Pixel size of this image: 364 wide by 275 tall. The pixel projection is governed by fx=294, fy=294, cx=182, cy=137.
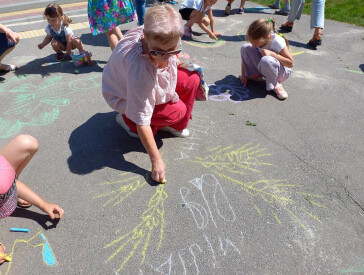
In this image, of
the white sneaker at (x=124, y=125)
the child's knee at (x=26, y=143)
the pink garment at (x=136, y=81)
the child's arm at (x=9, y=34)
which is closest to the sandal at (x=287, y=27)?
the pink garment at (x=136, y=81)

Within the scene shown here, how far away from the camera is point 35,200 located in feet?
5.93

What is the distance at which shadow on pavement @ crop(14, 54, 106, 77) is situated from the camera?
3647 millimetres

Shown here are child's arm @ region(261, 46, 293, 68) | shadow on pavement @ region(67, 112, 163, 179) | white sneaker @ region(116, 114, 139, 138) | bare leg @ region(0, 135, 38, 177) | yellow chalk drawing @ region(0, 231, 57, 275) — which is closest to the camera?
yellow chalk drawing @ region(0, 231, 57, 275)

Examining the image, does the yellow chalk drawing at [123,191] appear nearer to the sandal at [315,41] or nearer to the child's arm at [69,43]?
the child's arm at [69,43]

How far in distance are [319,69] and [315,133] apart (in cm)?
165

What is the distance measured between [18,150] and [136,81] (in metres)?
0.84

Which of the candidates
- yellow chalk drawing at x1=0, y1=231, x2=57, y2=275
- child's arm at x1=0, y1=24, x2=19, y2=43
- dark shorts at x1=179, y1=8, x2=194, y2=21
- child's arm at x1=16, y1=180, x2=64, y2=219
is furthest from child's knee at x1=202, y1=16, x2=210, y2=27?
yellow chalk drawing at x1=0, y1=231, x2=57, y2=275

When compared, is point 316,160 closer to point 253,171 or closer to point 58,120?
point 253,171

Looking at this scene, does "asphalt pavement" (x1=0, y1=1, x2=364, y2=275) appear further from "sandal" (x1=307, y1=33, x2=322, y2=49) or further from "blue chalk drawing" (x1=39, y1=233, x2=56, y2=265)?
→ "sandal" (x1=307, y1=33, x2=322, y2=49)

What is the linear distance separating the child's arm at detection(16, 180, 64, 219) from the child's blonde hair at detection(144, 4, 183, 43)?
3.91ft

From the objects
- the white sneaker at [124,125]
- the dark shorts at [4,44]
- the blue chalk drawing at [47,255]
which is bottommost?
the blue chalk drawing at [47,255]

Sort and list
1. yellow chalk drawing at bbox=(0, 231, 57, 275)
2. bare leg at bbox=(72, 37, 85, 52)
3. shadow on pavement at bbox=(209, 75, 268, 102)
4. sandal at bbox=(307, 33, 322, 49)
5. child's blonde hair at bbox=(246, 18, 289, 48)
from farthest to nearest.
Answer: sandal at bbox=(307, 33, 322, 49)
bare leg at bbox=(72, 37, 85, 52)
shadow on pavement at bbox=(209, 75, 268, 102)
child's blonde hair at bbox=(246, 18, 289, 48)
yellow chalk drawing at bbox=(0, 231, 57, 275)

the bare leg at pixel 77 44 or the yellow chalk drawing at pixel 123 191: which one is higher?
the bare leg at pixel 77 44

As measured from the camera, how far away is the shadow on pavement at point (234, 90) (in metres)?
3.28
